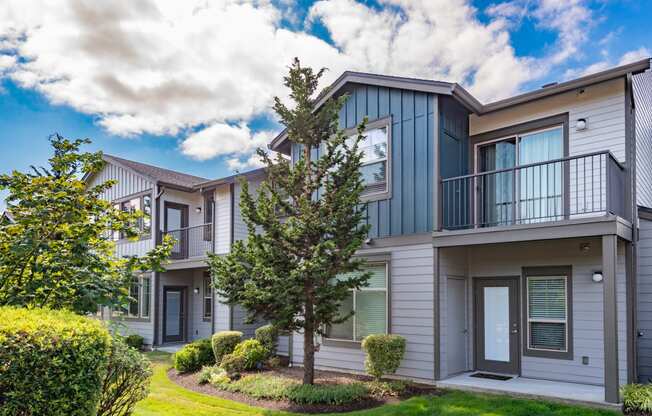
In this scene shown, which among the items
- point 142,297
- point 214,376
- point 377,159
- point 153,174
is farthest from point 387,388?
point 153,174

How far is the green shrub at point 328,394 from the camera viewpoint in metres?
8.31

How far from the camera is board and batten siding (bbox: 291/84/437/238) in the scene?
10.0 meters

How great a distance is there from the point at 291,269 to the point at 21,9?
629cm

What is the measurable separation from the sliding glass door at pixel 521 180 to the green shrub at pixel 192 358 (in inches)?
292

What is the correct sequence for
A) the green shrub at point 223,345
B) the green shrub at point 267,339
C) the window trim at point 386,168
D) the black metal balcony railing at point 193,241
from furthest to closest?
the black metal balcony railing at point 193,241, the green shrub at point 267,339, the green shrub at point 223,345, the window trim at point 386,168

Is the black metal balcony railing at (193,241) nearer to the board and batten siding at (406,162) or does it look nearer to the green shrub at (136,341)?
the green shrub at (136,341)

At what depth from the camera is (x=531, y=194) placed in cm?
1012

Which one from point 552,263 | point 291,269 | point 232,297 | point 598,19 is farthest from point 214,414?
point 598,19

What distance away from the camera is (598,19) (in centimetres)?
1137

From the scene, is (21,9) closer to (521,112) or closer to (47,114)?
(47,114)

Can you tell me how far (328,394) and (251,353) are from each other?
331 centimetres

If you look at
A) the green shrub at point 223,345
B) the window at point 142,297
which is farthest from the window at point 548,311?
the window at point 142,297

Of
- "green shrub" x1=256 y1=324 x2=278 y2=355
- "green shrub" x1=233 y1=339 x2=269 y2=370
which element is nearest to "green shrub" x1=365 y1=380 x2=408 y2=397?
"green shrub" x1=233 y1=339 x2=269 y2=370

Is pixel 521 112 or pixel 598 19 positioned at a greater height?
pixel 598 19
